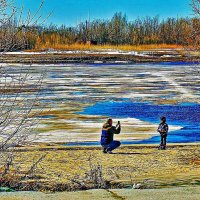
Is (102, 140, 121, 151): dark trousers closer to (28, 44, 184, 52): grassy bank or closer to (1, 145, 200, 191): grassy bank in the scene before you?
(1, 145, 200, 191): grassy bank

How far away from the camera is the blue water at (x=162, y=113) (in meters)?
23.0

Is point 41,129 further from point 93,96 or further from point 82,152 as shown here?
point 93,96

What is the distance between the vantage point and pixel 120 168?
1662cm

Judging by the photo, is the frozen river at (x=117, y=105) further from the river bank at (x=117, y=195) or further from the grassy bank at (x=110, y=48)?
the grassy bank at (x=110, y=48)

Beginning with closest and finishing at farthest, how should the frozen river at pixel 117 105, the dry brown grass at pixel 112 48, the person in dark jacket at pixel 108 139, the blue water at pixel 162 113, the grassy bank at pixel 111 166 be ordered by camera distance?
the grassy bank at pixel 111 166
the person in dark jacket at pixel 108 139
the blue water at pixel 162 113
the frozen river at pixel 117 105
the dry brown grass at pixel 112 48

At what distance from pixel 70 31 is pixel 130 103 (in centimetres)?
11282

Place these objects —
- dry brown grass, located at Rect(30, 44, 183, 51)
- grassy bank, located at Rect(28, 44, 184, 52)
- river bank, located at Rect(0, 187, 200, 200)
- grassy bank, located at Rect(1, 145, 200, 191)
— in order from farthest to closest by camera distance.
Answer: dry brown grass, located at Rect(30, 44, 183, 51), grassy bank, located at Rect(28, 44, 184, 52), grassy bank, located at Rect(1, 145, 200, 191), river bank, located at Rect(0, 187, 200, 200)

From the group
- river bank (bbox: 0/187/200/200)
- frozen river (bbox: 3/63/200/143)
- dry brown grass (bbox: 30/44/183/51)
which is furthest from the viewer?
dry brown grass (bbox: 30/44/183/51)

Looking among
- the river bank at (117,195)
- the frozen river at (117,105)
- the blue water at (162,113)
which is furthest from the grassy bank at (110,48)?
the river bank at (117,195)

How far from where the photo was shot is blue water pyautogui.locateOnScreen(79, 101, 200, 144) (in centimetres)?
2304

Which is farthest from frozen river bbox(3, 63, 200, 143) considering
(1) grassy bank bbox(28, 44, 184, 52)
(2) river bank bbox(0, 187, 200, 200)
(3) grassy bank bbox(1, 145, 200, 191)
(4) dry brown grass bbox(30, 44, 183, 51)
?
(4) dry brown grass bbox(30, 44, 183, 51)

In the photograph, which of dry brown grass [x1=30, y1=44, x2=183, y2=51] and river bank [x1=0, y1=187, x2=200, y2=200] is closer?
river bank [x1=0, y1=187, x2=200, y2=200]

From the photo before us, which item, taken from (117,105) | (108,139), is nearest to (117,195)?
(108,139)

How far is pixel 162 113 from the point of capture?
29.8m
